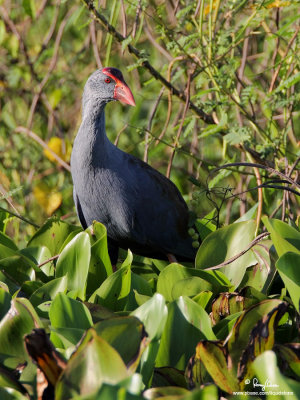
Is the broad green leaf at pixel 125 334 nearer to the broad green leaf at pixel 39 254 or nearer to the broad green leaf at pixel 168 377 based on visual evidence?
the broad green leaf at pixel 168 377

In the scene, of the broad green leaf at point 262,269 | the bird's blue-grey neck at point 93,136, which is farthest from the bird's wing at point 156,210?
the broad green leaf at point 262,269

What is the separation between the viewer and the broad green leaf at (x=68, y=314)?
1.26 meters

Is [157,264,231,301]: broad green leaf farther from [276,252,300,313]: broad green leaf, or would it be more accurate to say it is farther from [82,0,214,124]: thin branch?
[82,0,214,124]: thin branch

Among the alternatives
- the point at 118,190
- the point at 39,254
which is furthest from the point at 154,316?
the point at 118,190

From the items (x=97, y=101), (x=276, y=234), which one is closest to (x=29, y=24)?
(x=97, y=101)

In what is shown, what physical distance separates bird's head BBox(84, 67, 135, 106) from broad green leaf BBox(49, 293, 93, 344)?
47.4 inches

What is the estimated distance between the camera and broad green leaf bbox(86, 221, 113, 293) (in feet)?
5.28

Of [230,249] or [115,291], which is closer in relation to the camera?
[115,291]

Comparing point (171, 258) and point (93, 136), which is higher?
point (93, 136)

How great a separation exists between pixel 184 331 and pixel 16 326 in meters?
0.34

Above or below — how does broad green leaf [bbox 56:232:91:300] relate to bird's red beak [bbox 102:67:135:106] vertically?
below

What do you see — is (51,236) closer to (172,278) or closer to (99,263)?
(99,263)

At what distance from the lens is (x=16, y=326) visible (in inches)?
48.4

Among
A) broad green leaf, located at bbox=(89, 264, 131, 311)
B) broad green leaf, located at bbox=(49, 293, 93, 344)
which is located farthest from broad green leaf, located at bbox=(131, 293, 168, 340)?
broad green leaf, located at bbox=(89, 264, 131, 311)
